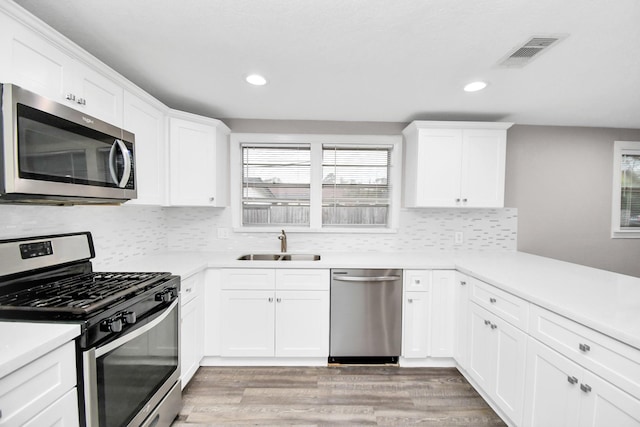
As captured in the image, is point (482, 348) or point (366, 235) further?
point (366, 235)

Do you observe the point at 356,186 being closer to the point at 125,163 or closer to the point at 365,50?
the point at 365,50

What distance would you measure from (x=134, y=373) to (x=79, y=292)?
47cm

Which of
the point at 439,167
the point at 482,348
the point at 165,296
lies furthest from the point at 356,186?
the point at 165,296

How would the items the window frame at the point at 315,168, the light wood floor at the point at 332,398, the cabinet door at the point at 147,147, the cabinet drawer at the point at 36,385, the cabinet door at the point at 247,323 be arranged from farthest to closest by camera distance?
the window frame at the point at 315,168 < the cabinet door at the point at 247,323 < the cabinet door at the point at 147,147 < the light wood floor at the point at 332,398 < the cabinet drawer at the point at 36,385

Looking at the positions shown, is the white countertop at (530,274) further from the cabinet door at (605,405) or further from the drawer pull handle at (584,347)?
the cabinet door at (605,405)

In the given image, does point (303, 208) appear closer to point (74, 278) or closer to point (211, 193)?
point (211, 193)

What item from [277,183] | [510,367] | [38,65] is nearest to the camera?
[38,65]

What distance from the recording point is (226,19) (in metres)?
1.31

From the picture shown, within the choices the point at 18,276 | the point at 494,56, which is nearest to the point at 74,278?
the point at 18,276

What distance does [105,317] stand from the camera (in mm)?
1129

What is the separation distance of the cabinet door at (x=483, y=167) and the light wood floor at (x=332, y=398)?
5.14 ft

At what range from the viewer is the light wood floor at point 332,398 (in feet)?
5.71

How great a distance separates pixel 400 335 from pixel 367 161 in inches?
69.4

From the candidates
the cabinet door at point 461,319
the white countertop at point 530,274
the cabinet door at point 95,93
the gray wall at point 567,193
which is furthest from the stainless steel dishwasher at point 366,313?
the cabinet door at point 95,93
